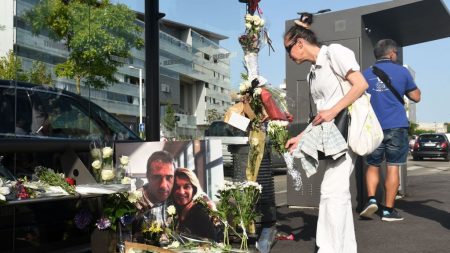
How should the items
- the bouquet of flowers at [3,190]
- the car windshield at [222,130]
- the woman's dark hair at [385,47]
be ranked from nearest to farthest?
the bouquet of flowers at [3,190] < the car windshield at [222,130] < the woman's dark hair at [385,47]

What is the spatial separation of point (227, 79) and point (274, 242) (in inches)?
65.6

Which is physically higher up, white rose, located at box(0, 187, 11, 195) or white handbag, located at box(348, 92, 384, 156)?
white handbag, located at box(348, 92, 384, 156)

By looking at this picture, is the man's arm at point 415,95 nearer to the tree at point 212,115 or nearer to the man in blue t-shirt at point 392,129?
the man in blue t-shirt at point 392,129

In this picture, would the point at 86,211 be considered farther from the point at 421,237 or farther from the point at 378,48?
the point at 378,48

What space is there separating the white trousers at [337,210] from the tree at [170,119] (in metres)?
1.97

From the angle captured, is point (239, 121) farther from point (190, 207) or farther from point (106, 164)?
point (106, 164)

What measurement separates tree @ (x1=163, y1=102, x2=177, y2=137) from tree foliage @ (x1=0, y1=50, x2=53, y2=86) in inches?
63.7

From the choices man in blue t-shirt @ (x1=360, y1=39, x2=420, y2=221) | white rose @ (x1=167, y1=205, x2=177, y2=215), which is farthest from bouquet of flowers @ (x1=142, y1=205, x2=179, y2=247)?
man in blue t-shirt @ (x1=360, y1=39, x2=420, y2=221)

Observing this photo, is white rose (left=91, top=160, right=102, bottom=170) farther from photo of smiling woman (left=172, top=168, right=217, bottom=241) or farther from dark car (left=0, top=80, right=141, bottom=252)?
photo of smiling woman (left=172, top=168, right=217, bottom=241)

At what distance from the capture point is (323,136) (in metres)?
3.40

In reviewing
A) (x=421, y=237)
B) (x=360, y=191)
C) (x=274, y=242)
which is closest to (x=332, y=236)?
(x=274, y=242)

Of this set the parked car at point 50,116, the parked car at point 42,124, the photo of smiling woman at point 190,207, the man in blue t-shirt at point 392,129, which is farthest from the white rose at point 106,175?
the man in blue t-shirt at point 392,129

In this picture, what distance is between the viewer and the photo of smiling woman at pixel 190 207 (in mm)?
3658

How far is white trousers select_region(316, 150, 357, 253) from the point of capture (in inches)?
136
